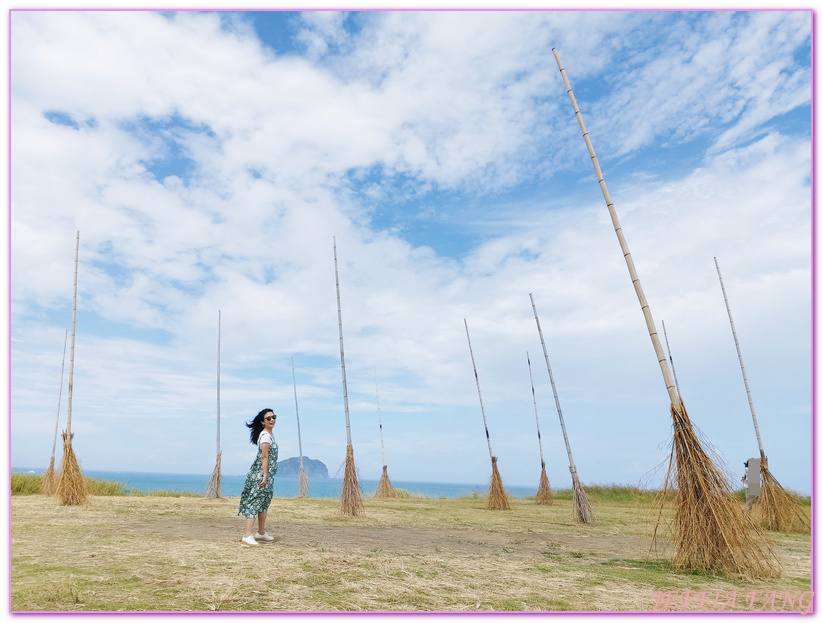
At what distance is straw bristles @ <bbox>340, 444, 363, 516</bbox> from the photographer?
30.7ft

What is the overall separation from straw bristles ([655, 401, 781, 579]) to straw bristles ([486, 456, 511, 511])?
7.87 metres

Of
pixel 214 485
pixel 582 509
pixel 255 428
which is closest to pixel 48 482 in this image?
pixel 214 485

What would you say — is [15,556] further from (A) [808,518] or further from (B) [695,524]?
(A) [808,518]

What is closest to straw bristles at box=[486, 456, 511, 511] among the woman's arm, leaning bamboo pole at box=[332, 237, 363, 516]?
leaning bamboo pole at box=[332, 237, 363, 516]

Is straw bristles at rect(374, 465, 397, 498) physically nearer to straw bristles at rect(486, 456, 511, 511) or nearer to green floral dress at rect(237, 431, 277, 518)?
straw bristles at rect(486, 456, 511, 511)

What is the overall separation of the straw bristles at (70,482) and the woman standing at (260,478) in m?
5.70

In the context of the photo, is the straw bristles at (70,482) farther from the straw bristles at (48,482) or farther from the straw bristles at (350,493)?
the straw bristles at (350,493)

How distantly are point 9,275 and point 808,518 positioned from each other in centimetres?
1125

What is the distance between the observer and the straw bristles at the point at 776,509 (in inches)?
342

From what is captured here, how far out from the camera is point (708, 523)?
4691mm

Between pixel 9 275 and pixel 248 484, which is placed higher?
pixel 9 275

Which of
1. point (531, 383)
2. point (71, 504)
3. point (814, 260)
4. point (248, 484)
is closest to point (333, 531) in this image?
point (248, 484)

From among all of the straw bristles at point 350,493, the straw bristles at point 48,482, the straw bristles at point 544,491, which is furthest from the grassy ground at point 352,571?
the straw bristles at point 544,491

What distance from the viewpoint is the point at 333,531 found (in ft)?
23.3
